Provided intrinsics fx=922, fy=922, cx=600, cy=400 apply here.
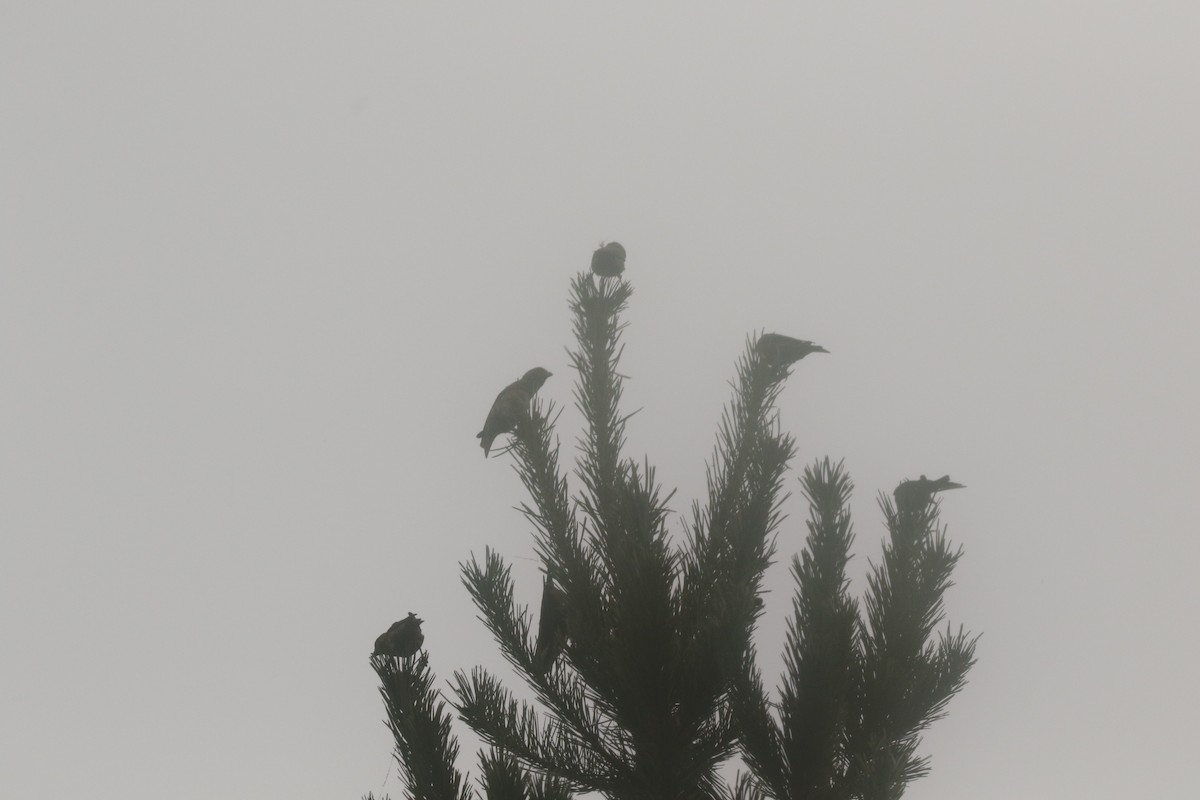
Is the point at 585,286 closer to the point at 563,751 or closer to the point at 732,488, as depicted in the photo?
the point at 732,488

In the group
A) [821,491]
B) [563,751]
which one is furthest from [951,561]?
[563,751]

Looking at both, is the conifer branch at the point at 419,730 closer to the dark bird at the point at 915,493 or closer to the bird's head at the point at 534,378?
the bird's head at the point at 534,378

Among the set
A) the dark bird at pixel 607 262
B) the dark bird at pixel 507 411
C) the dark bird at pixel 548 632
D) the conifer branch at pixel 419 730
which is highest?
the dark bird at pixel 607 262

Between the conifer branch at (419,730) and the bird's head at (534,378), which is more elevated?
the bird's head at (534,378)

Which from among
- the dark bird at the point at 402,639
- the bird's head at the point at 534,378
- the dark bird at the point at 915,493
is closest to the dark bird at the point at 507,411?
the bird's head at the point at 534,378

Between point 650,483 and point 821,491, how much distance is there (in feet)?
1.61

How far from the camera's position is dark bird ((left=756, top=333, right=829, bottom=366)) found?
2.72 metres

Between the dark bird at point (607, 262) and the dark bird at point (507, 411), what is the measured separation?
0.46 m

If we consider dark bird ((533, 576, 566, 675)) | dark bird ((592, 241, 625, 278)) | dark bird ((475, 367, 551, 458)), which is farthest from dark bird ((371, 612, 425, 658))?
dark bird ((592, 241, 625, 278))

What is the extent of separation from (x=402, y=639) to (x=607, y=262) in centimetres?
130

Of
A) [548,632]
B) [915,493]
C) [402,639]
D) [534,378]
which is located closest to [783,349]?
[915,493]

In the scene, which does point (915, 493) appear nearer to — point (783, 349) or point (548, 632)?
point (783, 349)

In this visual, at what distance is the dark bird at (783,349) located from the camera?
2.72 m

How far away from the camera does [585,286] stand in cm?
293
